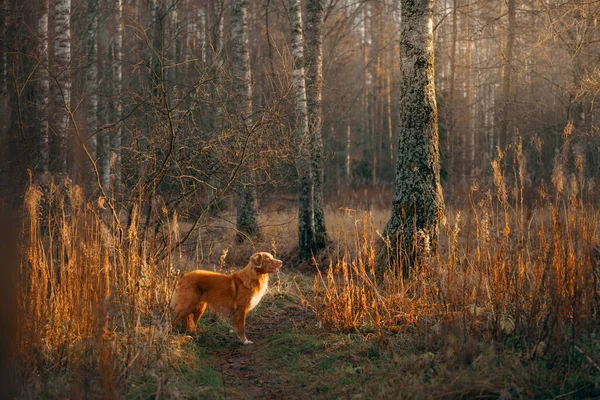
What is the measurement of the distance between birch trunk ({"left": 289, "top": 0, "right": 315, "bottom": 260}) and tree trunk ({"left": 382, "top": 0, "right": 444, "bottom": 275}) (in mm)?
3308

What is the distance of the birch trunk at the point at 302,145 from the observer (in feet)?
35.8

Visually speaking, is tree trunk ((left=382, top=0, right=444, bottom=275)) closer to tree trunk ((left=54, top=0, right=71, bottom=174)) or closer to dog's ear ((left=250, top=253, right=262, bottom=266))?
dog's ear ((left=250, top=253, right=262, bottom=266))

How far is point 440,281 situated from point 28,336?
336 cm

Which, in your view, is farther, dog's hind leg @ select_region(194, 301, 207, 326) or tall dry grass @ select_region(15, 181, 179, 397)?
dog's hind leg @ select_region(194, 301, 207, 326)

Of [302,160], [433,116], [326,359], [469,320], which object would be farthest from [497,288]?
[302,160]

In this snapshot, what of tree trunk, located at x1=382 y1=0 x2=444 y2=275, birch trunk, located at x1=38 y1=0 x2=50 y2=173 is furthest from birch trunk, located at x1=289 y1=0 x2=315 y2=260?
birch trunk, located at x1=38 y1=0 x2=50 y2=173

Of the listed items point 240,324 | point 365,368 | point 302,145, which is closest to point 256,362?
point 240,324

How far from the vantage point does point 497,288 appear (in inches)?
184

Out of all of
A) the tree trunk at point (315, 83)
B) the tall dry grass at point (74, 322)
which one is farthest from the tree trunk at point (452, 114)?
the tall dry grass at point (74, 322)

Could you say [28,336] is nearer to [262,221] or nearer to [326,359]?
[326,359]

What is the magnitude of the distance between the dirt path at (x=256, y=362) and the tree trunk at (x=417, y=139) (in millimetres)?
1668

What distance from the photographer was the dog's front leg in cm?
643

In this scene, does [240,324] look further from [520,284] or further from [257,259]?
[520,284]

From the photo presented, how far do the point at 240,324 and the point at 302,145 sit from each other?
194 inches
